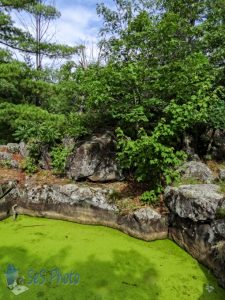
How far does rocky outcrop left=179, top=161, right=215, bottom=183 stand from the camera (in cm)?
533

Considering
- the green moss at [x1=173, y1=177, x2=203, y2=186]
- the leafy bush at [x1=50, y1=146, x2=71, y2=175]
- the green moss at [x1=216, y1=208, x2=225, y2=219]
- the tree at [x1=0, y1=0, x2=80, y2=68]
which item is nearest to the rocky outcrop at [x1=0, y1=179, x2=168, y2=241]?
the leafy bush at [x1=50, y1=146, x2=71, y2=175]

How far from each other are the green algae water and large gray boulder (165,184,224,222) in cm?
61

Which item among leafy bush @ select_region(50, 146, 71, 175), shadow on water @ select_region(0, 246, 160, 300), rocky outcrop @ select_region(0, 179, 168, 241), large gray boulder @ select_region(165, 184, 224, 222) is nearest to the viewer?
shadow on water @ select_region(0, 246, 160, 300)

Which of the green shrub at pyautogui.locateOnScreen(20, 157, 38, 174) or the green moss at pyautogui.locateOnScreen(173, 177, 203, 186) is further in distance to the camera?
the green shrub at pyautogui.locateOnScreen(20, 157, 38, 174)

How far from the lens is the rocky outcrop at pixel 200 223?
3.65 metres

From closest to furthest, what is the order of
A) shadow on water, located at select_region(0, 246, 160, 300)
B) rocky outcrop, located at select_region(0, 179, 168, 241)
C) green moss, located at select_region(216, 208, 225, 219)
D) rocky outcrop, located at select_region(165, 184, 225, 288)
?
shadow on water, located at select_region(0, 246, 160, 300) → rocky outcrop, located at select_region(165, 184, 225, 288) → green moss, located at select_region(216, 208, 225, 219) → rocky outcrop, located at select_region(0, 179, 168, 241)

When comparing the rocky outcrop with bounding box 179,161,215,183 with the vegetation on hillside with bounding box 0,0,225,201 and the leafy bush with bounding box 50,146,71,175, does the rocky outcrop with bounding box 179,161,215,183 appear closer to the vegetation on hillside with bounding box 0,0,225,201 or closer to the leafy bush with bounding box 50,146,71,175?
the vegetation on hillside with bounding box 0,0,225,201

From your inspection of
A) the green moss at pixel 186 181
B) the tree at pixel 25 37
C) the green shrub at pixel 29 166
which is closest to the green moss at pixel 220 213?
the green moss at pixel 186 181

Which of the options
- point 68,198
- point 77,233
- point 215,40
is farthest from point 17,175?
point 215,40

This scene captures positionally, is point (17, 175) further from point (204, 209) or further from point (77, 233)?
point (204, 209)

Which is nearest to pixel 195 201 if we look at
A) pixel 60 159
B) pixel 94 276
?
pixel 94 276

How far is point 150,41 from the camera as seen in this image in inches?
222

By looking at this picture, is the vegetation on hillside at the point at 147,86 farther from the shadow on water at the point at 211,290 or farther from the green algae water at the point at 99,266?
the shadow on water at the point at 211,290

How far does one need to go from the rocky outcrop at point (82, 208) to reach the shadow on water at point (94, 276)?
0.67 meters
